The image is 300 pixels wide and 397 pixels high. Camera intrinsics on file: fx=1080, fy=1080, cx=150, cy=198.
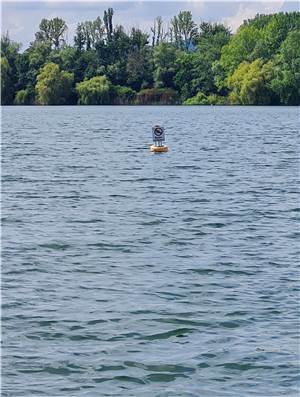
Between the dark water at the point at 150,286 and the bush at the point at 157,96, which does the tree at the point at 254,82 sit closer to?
the bush at the point at 157,96

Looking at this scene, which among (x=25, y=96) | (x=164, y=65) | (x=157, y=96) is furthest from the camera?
(x=164, y=65)

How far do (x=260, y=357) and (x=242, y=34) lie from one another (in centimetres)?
16298

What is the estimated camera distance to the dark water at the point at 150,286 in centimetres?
1507

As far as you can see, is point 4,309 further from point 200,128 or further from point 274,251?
point 200,128

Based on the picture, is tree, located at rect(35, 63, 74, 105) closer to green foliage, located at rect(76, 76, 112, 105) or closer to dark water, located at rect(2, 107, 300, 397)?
green foliage, located at rect(76, 76, 112, 105)

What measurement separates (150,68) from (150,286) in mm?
167301

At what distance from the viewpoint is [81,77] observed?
601ft

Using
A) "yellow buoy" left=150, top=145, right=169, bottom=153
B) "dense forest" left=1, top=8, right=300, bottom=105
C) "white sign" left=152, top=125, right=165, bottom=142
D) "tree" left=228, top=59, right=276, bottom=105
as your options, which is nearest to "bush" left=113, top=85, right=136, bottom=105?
"dense forest" left=1, top=8, right=300, bottom=105

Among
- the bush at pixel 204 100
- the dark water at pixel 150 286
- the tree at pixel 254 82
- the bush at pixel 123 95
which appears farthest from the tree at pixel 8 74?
the dark water at pixel 150 286

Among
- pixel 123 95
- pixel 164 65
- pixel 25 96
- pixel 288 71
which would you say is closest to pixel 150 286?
pixel 288 71

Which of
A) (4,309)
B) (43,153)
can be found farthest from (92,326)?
(43,153)

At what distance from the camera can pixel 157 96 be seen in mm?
183250

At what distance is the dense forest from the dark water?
12404 centimetres

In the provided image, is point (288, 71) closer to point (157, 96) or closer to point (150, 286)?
point (157, 96)
